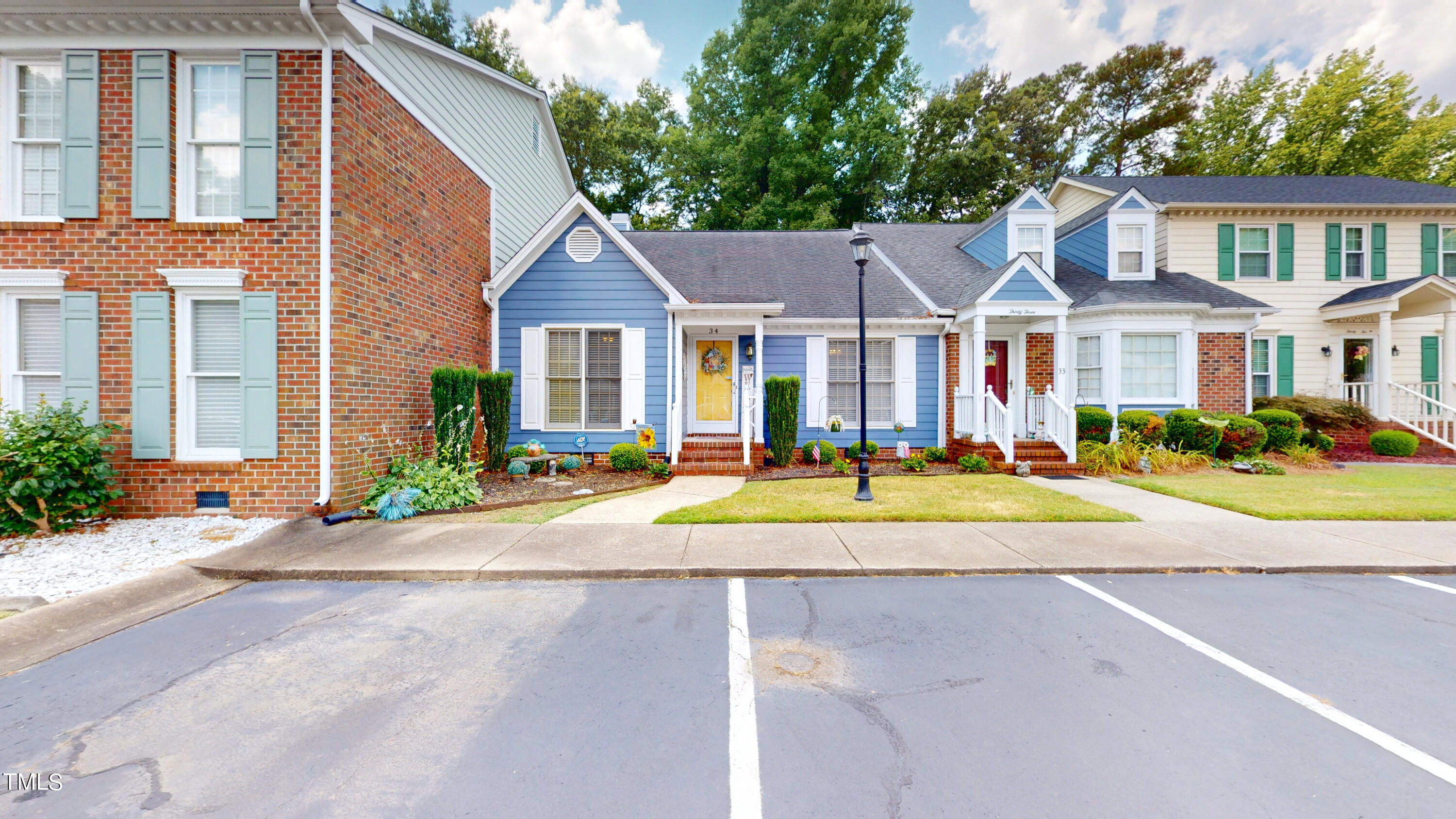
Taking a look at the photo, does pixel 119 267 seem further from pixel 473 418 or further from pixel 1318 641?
pixel 1318 641

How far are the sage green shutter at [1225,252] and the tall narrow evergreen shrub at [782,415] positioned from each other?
12180 mm

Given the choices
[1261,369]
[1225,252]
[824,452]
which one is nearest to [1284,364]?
[1261,369]

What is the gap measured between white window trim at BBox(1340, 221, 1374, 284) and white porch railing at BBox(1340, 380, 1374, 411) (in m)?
2.66

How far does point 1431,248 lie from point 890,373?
15.4 m

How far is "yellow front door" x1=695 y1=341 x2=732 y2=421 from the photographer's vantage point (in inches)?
425

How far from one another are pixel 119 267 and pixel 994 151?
2855 centimetres

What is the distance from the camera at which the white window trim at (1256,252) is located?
13.2m

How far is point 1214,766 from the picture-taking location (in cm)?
218

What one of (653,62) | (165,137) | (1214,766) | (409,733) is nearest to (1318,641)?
(1214,766)

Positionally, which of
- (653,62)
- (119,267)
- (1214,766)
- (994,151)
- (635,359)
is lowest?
(1214,766)

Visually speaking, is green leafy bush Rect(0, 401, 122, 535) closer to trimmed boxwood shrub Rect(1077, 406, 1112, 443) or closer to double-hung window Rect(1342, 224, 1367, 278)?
trimmed boxwood shrub Rect(1077, 406, 1112, 443)

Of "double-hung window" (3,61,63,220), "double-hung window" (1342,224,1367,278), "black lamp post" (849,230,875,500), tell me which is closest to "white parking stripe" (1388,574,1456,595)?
"black lamp post" (849,230,875,500)

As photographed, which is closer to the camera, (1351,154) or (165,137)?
(165,137)

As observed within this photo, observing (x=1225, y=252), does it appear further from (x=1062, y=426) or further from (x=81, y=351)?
(x=81, y=351)
